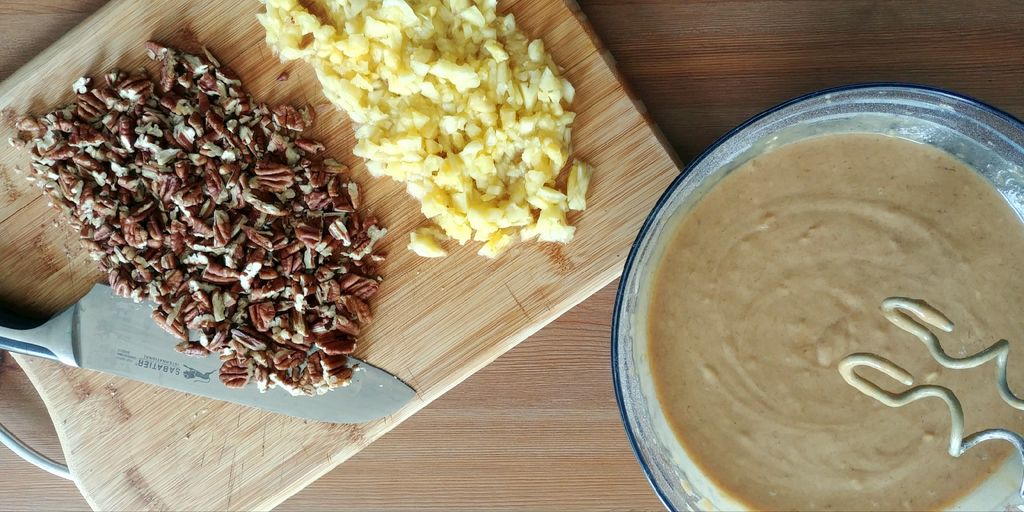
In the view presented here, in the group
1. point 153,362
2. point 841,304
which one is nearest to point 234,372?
point 153,362

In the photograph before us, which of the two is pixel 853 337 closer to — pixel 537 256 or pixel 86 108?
pixel 537 256

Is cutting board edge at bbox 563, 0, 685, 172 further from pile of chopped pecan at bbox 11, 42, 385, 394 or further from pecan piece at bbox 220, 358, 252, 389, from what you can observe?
pecan piece at bbox 220, 358, 252, 389

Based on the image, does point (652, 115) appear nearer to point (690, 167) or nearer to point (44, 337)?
point (690, 167)

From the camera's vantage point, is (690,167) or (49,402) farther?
(49,402)

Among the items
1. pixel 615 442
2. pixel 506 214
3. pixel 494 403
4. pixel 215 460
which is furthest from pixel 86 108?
pixel 615 442

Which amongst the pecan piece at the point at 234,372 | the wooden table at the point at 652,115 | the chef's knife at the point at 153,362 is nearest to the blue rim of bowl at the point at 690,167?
the wooden table at the point at 652,115

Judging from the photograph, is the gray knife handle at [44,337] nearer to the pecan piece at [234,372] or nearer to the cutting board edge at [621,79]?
the pecan piece at [234,372]
